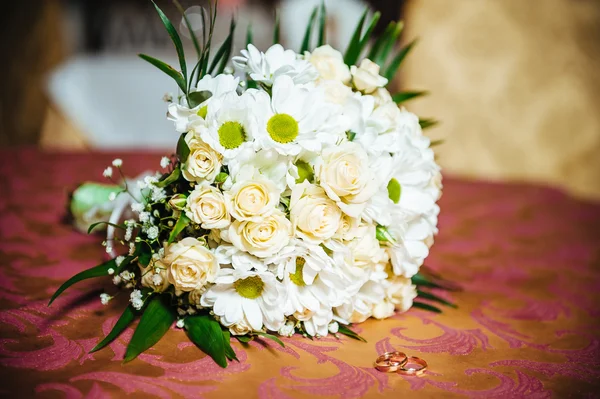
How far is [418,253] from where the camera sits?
0.98m

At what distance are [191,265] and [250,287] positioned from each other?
10 centimetres

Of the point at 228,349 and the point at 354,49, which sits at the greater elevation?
the point at 354,49

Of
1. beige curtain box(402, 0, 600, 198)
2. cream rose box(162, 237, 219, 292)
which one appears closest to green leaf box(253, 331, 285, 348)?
cream rose box(162, 237, 219, 292)

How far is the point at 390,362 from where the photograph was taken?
2.77ft

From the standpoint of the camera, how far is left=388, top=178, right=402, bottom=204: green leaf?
37.6 inches

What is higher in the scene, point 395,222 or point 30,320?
point 395,222

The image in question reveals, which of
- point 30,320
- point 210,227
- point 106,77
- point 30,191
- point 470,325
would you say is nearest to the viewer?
point 210,227

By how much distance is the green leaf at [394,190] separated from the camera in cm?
95

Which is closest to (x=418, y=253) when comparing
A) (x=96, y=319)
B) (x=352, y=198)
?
(x=352, y=198)

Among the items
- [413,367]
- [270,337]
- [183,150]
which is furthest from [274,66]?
[413,367]

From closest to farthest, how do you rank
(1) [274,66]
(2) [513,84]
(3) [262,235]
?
(3) [262,235] < (1) [274,66] < (2) [513,84]

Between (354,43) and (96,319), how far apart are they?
771 millimetres

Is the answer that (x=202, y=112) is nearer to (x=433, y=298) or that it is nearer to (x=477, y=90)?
(x=433, y=298)

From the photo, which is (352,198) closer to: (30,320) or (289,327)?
(289,327)
